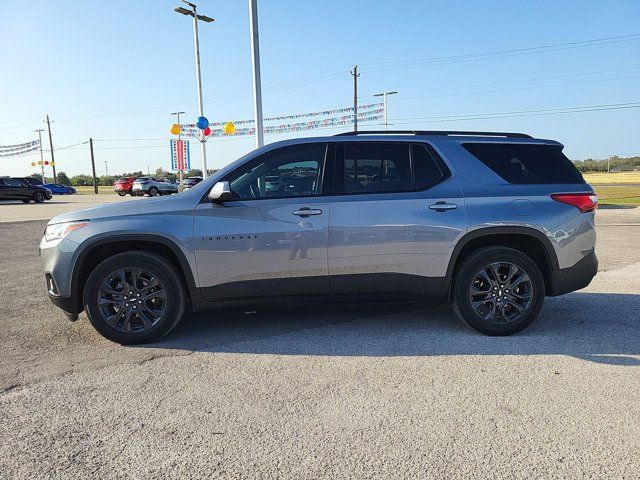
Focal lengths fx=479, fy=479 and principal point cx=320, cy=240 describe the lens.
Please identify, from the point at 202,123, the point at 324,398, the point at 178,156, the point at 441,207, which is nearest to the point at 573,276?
the point at 441,207

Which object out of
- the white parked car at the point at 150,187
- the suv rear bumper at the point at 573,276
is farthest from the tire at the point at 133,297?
the white parked car at the point at 150,187

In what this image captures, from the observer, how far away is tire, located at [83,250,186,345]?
4141mm

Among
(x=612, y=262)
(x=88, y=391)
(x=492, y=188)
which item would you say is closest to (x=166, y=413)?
(x=88, y=391)

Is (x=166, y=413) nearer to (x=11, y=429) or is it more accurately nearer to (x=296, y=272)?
(x=11, y=429)

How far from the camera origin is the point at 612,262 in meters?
8.09

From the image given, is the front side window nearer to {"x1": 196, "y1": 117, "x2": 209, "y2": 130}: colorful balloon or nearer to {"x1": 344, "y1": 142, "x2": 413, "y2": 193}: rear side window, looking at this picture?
{"x1": 344, "y1": 142, "x2": 413, "y2": 193}: rear side window

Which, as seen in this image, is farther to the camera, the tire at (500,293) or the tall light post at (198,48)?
the tall light post at (198,48)

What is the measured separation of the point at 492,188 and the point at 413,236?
887mm

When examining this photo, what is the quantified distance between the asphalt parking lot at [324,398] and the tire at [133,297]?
0.58ft

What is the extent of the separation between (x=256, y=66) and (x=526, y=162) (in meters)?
9.36

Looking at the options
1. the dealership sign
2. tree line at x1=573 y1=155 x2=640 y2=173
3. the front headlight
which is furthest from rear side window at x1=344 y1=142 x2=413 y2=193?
tree line at x1=573 y1=155 x2=640 y2=173

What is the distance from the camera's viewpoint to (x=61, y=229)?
4172mm

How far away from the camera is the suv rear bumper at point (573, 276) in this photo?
14.6 ft

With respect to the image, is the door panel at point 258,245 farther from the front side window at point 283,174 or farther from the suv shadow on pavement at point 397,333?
the suv shadow on pavement at point 397,333
